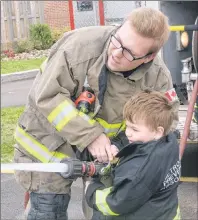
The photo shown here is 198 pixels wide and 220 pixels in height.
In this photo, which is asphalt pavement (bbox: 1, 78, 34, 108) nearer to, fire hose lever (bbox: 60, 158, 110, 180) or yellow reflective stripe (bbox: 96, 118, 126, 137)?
yellow reflective stripe (bbox: 96, 118, 126, 137)

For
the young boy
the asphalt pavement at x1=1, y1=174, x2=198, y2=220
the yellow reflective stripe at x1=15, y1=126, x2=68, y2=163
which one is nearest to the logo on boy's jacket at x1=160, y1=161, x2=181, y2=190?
the young boy

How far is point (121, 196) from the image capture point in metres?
2.41

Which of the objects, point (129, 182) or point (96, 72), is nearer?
point (129, 182)

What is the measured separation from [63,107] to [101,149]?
0.27 m

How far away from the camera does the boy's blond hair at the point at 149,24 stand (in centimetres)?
247

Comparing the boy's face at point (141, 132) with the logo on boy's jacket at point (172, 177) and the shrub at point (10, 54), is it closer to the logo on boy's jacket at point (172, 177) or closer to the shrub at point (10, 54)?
the logo on boy's jacket at point (172, 177)

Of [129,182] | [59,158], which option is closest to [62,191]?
[59,158]

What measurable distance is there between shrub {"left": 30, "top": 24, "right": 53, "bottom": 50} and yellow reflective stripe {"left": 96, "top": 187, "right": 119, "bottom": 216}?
11581 millimetres

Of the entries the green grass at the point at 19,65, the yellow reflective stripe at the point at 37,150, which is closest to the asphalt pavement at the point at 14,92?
the green grass at the point at 19,65

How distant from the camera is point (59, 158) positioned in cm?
289

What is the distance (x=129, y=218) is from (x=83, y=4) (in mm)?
3685

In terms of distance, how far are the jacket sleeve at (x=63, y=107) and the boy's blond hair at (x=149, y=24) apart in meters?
0.39

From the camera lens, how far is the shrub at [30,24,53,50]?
1404 centimetres

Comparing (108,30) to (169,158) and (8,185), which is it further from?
Result: (8,185)
